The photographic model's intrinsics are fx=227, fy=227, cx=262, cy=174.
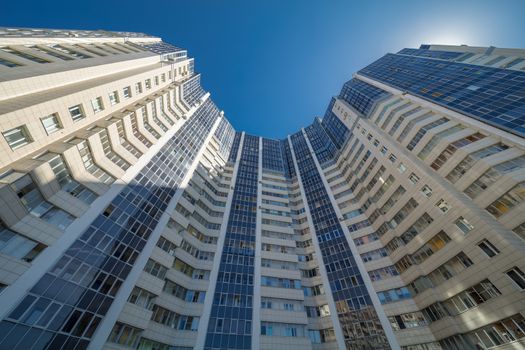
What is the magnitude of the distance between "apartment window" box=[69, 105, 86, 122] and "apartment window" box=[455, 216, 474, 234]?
49057 mm

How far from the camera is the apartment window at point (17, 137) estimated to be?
2030cm

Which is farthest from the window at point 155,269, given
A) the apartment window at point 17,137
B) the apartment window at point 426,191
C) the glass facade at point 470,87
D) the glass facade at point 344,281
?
the glass facade at point 470,87

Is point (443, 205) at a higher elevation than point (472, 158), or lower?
lower

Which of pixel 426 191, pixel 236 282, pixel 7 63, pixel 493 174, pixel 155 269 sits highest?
pixel 7 63

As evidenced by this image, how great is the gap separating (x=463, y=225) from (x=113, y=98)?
170 ft

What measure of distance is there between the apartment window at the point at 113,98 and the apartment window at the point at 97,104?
2.45 m

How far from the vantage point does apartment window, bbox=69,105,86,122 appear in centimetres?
2736

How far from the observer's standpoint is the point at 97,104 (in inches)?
1244

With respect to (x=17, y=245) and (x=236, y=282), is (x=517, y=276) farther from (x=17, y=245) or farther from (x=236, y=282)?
(x=17, y=245)

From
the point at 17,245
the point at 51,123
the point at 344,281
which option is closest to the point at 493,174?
the point at 344,281

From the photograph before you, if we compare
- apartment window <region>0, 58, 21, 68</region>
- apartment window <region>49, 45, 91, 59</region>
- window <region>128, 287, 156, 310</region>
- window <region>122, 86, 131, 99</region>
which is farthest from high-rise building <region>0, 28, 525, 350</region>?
window <region>122, 86, 131, 99</region>

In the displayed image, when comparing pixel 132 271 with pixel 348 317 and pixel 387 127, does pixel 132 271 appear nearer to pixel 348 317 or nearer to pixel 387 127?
pixel 348 317

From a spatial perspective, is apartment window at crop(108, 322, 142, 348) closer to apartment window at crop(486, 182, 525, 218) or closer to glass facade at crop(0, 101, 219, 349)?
glass facade at crop(0, 101, 219, 349)

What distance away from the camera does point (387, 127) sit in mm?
47438
